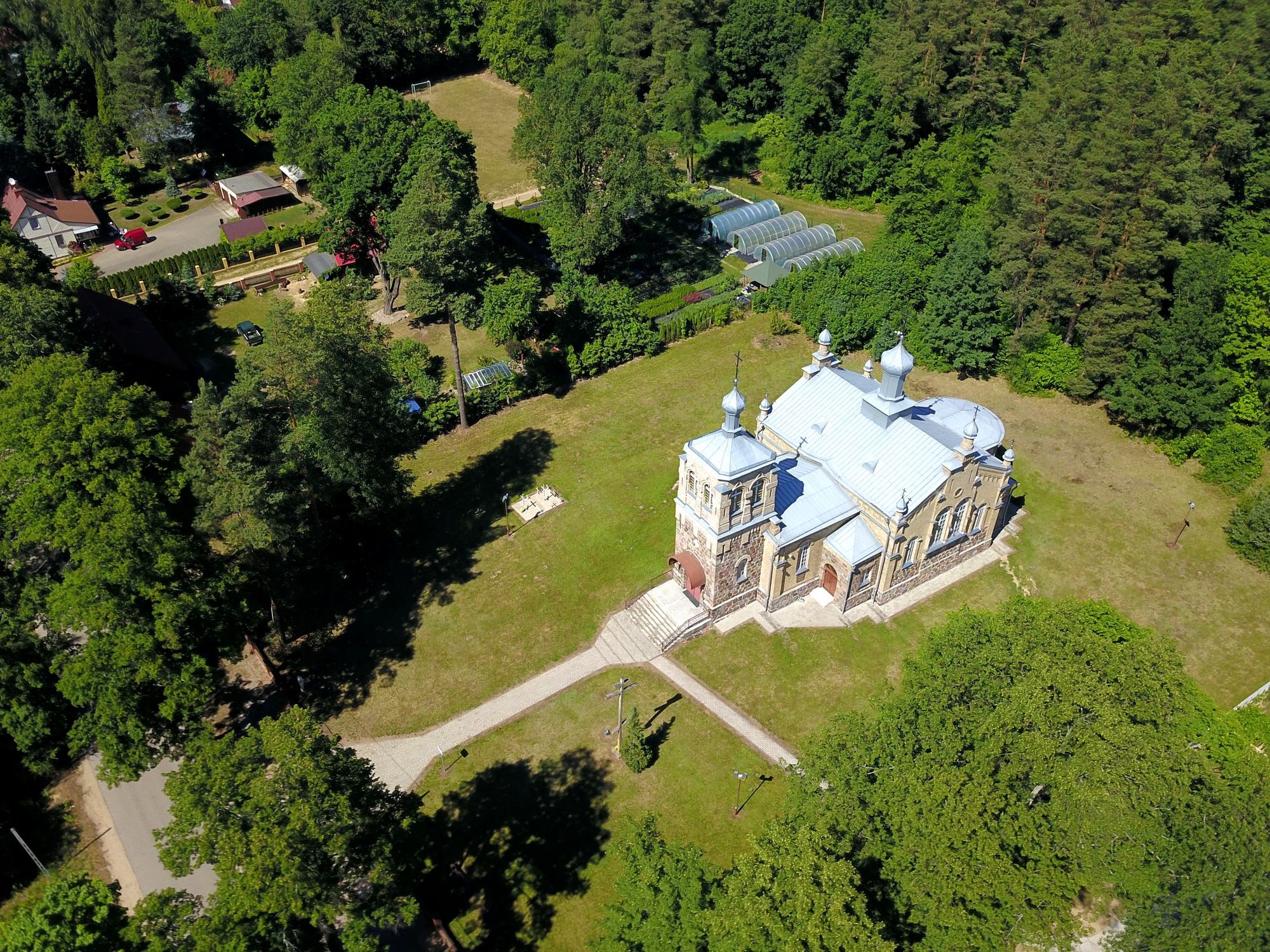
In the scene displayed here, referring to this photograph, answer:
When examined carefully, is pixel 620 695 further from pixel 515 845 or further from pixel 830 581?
pixel 830 581

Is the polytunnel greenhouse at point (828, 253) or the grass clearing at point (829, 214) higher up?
the polytunnel greenhouse at point (828, 253)

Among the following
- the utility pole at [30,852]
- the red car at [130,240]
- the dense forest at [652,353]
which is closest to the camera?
the dense forest at [652,353]

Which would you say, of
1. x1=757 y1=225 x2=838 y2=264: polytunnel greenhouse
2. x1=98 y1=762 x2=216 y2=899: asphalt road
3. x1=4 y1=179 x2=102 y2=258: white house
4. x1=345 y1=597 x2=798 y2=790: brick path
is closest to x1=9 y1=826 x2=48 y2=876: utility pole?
x1=98 y1=762 x2=216 y2=899: asphalt road

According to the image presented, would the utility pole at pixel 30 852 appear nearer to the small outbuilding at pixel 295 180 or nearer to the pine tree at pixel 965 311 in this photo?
the pine tree at pixel 965 311

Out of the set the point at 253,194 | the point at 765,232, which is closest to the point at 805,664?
the point at 765,232

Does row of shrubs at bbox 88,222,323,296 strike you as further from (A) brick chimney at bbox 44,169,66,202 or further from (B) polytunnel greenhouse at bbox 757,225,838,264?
(B) polytunnel greenhouse at bbox 757,225,838,264

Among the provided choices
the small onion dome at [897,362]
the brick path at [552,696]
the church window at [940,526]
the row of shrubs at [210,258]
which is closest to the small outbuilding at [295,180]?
the row of shrubs at [210,258]

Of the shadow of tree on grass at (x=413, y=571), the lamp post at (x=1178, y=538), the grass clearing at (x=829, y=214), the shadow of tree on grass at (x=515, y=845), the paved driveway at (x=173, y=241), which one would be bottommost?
the shadow of tree on grass at (x=515, y=845)
